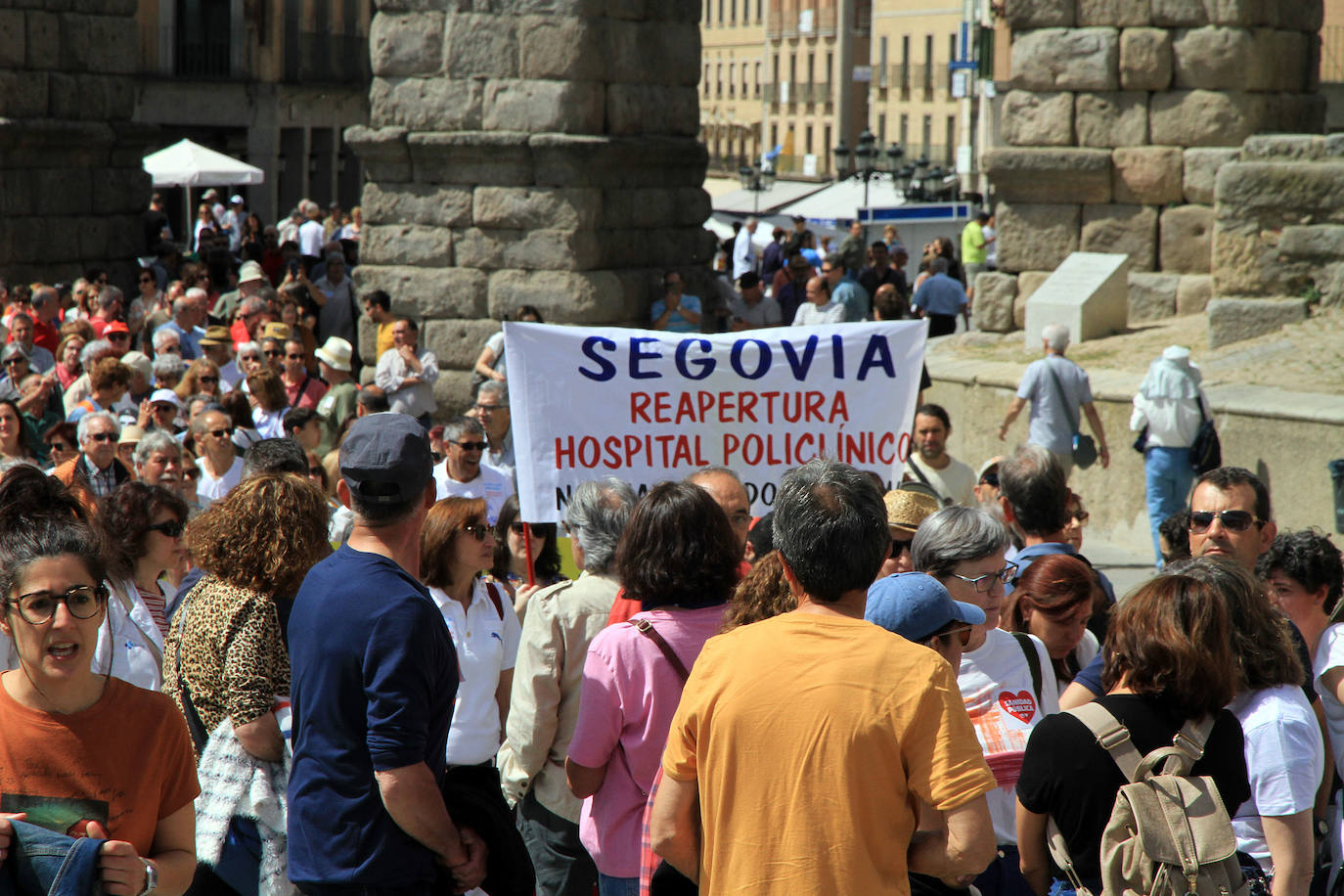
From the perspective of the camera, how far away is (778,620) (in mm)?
2975

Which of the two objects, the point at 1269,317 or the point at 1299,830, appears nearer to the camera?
the point at 1299,830

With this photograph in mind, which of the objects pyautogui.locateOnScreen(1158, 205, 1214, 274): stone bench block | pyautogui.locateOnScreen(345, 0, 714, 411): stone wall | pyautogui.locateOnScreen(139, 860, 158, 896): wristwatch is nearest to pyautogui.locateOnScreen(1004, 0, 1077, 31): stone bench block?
pyautogui.locateOnScreen(1158, 205, 1214, 274): stone bench block

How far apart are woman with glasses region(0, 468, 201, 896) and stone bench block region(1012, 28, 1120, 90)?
450 inches

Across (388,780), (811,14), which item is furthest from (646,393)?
(811,14)

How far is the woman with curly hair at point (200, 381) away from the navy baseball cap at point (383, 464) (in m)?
6.09

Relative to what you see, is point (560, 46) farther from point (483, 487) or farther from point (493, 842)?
point (493, 842)

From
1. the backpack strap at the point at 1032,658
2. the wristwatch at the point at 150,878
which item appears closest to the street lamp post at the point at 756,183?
the backpack strap at the point at 1032,658

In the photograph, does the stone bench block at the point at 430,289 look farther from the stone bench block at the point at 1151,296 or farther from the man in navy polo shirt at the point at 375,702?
the man in navy polo shirt at the point at 375,702

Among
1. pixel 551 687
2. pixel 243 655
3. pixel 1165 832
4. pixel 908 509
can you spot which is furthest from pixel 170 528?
pixel 1165 832

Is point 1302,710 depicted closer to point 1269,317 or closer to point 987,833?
point 987,833

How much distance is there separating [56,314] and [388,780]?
11.5 meters

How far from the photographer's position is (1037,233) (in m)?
13.8

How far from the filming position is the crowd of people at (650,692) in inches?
113

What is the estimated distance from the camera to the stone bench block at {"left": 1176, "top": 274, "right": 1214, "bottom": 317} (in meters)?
13.1
